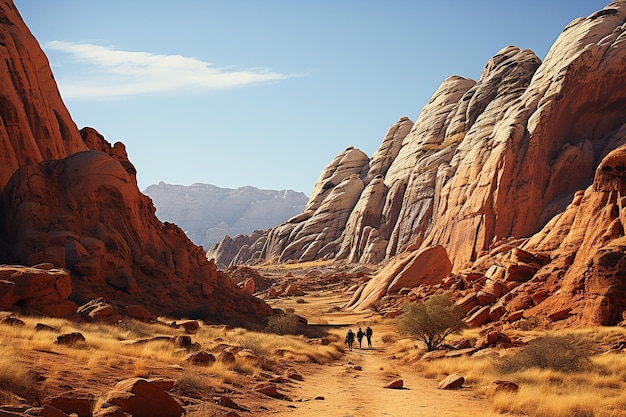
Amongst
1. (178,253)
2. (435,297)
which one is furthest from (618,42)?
(178,253)

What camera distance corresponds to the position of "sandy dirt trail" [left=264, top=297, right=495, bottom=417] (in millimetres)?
13352

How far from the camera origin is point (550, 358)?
17578 millimetres

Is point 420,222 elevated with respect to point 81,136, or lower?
lower

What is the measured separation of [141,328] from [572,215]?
25554 mm

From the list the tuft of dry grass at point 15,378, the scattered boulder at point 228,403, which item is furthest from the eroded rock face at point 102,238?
the tuft of dry grass at point 15,378

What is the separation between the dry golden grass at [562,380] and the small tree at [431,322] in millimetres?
4472

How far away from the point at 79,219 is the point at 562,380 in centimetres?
2446

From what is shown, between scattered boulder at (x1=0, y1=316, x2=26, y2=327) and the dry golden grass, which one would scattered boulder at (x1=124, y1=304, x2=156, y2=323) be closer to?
scattered boulder at (x1=0, y1=316, x2=26, y2=327)

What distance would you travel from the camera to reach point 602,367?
1681 centimetres

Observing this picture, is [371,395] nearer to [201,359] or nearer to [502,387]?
[502,387]

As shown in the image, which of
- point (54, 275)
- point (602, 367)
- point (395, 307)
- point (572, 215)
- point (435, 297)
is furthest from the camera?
point (395, 307)

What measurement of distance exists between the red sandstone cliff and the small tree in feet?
35.1

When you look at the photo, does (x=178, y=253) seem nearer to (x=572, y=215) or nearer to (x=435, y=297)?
(x=435, y=297)

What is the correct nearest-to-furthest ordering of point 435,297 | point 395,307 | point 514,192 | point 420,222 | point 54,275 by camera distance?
point 54,275 → point 435,297 → point 395,307 → point 514,192 → point 420,222
